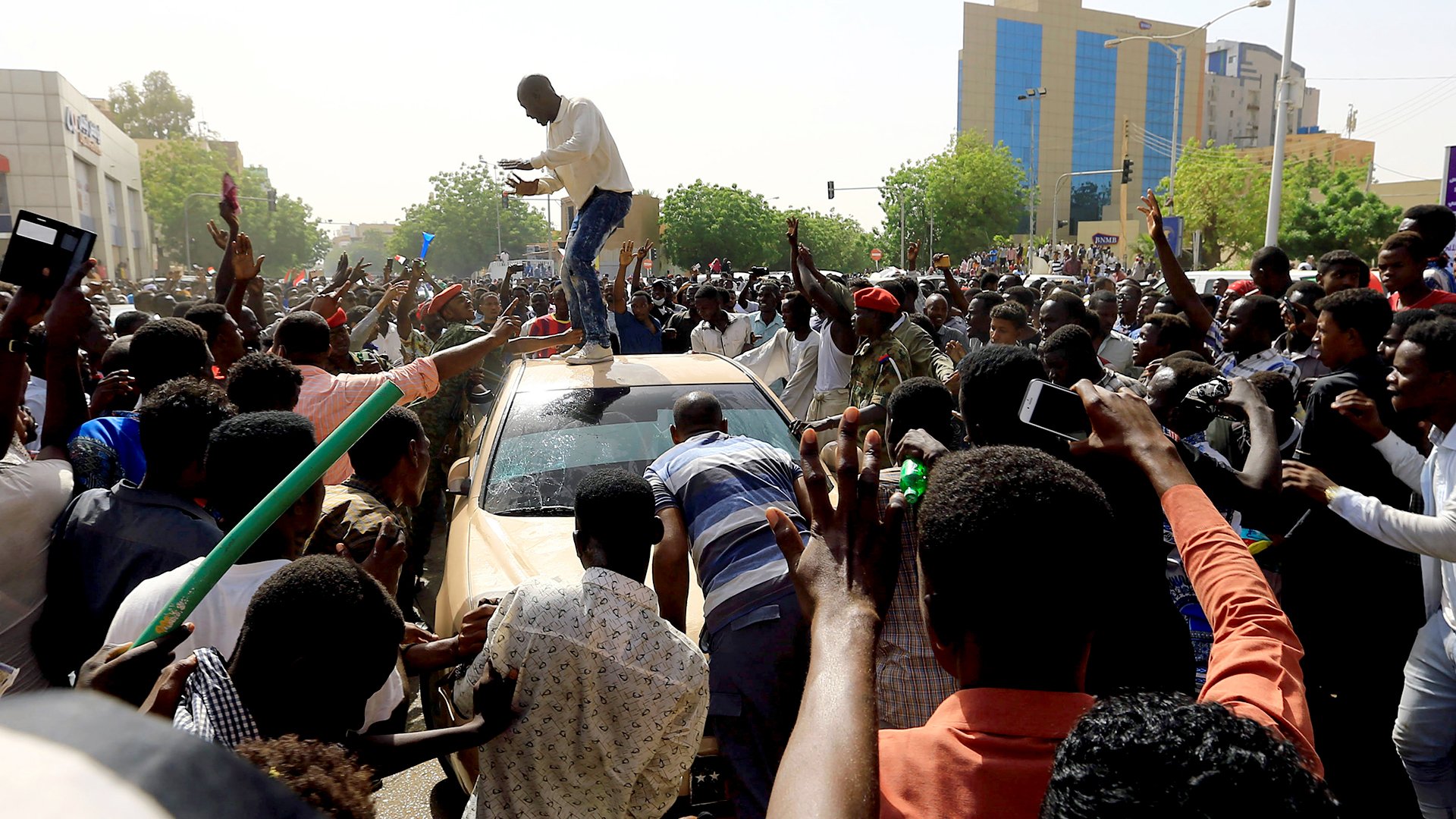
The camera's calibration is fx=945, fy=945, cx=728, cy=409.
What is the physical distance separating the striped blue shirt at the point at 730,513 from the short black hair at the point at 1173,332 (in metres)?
3.06

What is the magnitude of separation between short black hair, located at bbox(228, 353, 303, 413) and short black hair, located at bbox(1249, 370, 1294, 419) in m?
3.45

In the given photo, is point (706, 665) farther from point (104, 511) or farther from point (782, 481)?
point (104, 511)

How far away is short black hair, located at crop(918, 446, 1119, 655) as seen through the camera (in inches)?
53.6

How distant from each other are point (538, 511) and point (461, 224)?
81770mm

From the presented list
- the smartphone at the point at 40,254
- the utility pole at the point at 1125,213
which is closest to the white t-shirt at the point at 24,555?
the smartphone at the point at 40,254

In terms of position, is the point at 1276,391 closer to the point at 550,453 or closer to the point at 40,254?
the point at 550,453

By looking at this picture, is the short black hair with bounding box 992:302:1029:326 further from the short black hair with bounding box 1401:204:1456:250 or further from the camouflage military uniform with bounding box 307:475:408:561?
the camouflage military uniform with bounding box 307:475:408:561

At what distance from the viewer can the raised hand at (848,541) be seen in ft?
4.45

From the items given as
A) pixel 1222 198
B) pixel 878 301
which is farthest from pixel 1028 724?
pixel 1222 198

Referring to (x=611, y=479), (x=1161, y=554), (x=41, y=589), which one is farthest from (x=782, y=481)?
(x=41, y=589)

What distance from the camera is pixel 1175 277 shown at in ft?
15.8

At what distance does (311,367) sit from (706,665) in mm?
2478

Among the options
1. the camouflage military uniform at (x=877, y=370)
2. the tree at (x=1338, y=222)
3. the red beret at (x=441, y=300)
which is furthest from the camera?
the tree at (x=1338, y=222)

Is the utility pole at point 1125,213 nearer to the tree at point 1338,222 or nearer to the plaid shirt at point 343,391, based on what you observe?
the tree at point 1338,222
